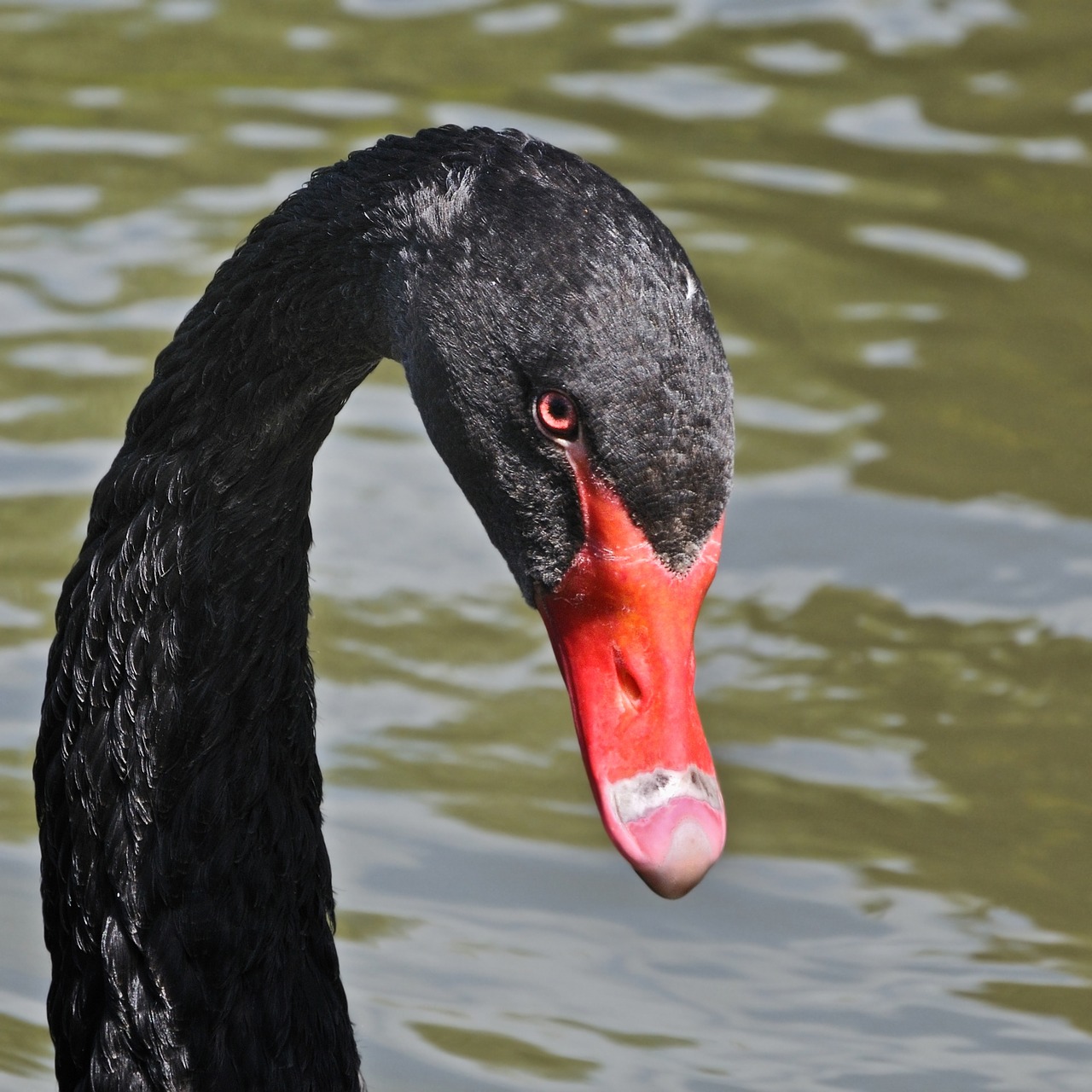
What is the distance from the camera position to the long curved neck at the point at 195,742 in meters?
4.02

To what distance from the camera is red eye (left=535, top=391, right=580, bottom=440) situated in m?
3.31

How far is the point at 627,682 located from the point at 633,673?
0.02m

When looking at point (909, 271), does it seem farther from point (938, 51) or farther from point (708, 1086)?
point (708, 1086)

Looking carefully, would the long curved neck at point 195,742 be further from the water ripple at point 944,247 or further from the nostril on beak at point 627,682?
the water ripple at point 944,247

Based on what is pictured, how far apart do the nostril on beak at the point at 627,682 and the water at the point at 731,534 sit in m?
2.06

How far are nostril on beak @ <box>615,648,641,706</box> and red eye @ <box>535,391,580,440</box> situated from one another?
1.22 feet

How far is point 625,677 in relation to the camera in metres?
3.41

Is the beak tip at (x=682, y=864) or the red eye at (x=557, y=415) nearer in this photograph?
the beak tip at (x=682, y=864)

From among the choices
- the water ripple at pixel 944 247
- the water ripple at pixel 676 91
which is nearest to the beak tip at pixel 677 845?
the water ripple at pixel 944 247

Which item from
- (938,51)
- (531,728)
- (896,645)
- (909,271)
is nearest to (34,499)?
(531,728)

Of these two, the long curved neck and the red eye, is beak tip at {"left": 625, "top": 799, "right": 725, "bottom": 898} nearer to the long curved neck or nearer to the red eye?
the red eye

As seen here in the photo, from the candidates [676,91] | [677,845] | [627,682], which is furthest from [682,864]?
→ [676,91]

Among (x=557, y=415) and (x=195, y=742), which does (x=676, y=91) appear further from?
(x=557, y=415)

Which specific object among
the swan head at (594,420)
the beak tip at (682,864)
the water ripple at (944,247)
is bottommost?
the beak tip at (682,864)
